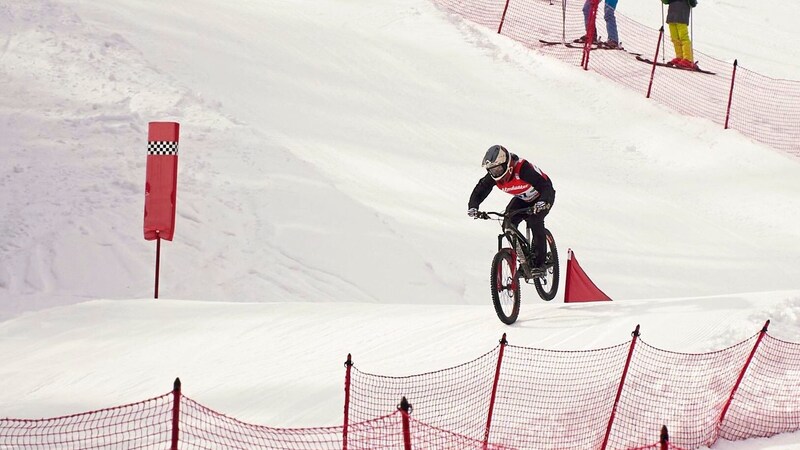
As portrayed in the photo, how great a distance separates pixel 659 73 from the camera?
2030 centimetres

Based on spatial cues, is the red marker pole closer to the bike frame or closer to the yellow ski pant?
the bike frame

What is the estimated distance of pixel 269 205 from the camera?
14.2 meters

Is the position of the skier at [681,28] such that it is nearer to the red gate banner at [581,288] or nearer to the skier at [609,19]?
the skier at [609,19]

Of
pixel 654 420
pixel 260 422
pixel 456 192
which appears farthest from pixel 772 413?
pixel 456 192

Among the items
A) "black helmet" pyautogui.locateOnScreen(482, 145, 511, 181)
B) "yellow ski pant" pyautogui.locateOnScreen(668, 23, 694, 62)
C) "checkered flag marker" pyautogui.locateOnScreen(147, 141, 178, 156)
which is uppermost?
"yellow ski pant" pyautogui.locateOnScreen(668, 23, 694, 62)

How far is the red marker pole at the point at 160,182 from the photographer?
11898mm

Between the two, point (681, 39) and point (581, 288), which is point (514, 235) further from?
point (681, 39)

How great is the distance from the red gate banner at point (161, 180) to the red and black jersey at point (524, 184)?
356 centimetres

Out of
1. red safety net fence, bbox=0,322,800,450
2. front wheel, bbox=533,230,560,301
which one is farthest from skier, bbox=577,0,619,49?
red safety net fence, bbox=0,322,800,450

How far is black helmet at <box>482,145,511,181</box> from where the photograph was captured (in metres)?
9.81

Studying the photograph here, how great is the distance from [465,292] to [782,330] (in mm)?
4739

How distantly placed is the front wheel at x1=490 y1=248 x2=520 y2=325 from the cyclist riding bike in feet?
1.08

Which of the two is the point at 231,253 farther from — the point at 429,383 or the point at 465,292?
the point at 429,383

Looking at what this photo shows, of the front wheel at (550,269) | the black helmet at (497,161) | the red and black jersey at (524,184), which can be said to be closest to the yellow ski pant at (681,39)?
the front wheel at (550,269)
